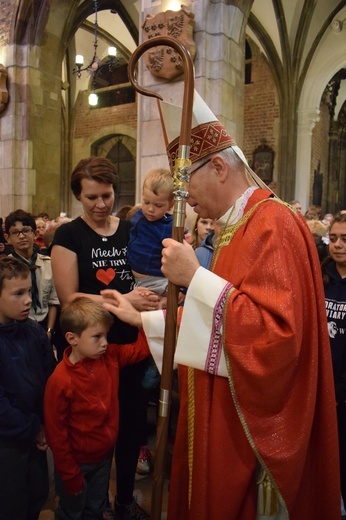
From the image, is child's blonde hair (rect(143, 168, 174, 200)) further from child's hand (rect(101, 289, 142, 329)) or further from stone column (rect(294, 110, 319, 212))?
stone column (rect(294, 110, 319, 212))

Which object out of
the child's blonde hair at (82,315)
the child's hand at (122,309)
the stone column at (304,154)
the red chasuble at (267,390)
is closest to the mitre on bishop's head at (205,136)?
the red chasuble at (267,390)

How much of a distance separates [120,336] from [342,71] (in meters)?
13.9

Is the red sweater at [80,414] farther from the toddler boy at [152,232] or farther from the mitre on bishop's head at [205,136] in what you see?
the mitre on bishop's head at [205,136]

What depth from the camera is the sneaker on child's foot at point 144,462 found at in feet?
8.96

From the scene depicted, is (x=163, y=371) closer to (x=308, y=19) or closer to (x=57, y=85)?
(x=57, y=85)

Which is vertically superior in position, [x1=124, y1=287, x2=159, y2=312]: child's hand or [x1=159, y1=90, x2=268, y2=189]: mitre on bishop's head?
[x1=159, y1=90, x2=268, y2=189]: mitre on bishop's head

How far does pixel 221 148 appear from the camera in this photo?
1.47 metres

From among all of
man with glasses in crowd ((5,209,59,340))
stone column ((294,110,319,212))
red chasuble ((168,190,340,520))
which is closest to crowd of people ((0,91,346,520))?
red chasuble ((168,190,340,520))

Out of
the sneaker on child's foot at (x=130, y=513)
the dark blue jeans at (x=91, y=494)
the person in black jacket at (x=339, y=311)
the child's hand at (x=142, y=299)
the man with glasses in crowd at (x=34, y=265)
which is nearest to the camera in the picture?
the child's hand at (x=142, y=299)

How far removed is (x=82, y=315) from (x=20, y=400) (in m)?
0.45

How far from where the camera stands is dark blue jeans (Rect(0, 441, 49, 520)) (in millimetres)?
1848

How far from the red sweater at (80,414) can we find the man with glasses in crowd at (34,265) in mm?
1264

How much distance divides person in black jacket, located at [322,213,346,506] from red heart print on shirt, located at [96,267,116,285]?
115 cm

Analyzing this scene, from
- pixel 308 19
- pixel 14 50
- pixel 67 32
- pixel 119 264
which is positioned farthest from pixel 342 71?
pixel 119 264
